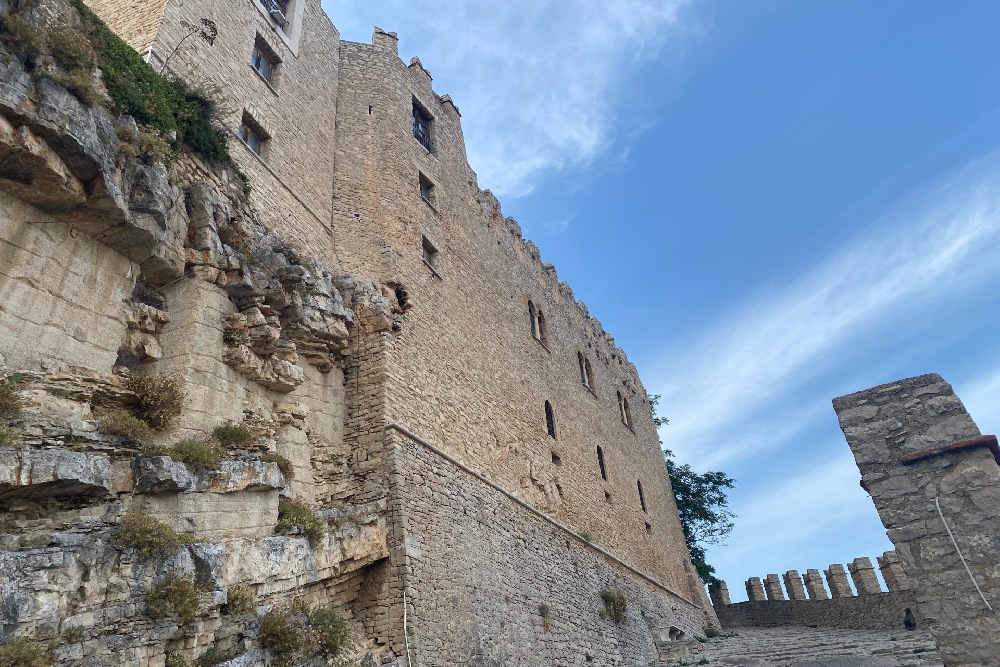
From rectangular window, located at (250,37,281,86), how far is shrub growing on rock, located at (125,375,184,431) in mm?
7162

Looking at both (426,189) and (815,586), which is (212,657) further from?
(815,586)

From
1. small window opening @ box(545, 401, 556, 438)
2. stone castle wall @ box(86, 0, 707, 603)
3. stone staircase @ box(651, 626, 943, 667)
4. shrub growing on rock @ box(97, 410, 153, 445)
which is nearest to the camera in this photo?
shrub growing on rock @ box(97, 410, 153, 445)

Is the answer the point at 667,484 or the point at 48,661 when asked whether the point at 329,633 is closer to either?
the point at 48,661

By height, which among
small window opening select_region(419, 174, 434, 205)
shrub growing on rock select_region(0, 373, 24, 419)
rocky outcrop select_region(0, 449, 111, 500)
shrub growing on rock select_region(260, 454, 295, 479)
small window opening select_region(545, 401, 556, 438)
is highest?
small window opening select_region(419, 174, 434, 205)

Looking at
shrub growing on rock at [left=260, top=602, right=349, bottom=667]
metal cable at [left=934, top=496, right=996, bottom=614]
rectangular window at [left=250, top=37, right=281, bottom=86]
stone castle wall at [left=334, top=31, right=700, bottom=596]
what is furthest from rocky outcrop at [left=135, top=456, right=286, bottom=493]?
rectangular window at [left=250, top=37, right=281, bottom=86]

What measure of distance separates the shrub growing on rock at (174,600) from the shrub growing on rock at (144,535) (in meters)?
0.26

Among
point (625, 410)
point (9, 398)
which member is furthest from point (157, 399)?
point (625, 410)

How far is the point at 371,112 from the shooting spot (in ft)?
45.6

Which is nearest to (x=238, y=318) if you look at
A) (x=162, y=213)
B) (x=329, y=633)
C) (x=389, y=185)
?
(x=162, y=213)

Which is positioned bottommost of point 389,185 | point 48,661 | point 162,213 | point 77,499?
point 48,661

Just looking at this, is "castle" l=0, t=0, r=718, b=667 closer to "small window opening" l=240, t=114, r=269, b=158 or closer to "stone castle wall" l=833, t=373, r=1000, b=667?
"small window opening" l=240, t=114, r=269, b=158

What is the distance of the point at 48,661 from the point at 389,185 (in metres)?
9.54

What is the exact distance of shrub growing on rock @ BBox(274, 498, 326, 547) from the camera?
7.16 meters

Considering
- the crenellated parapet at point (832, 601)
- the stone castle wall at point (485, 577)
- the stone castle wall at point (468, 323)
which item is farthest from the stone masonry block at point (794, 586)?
the stone castle wall at point (485, 577)
